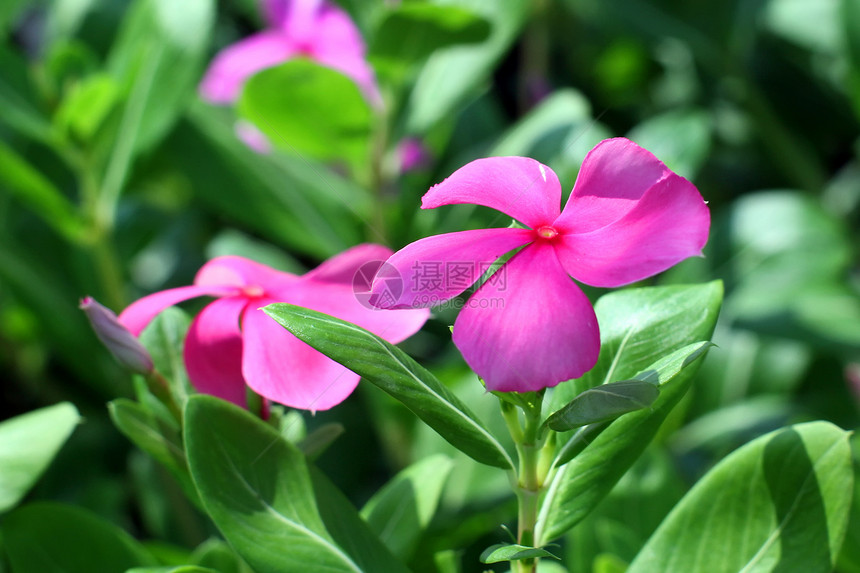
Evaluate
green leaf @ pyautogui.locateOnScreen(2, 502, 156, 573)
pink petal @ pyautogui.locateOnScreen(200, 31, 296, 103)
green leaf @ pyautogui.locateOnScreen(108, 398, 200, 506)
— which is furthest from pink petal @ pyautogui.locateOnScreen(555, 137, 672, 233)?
pink petal @ pyautogui.locateOnScreen(200, 31, 296, 103)

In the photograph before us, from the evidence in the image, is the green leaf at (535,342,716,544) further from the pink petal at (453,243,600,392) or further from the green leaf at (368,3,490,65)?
the green leaf at (368,3,490,65)

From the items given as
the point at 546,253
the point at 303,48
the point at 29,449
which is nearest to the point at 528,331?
the point at 546,253

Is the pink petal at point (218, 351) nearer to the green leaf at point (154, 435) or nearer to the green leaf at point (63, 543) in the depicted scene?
the green leaf at point (154, 435)

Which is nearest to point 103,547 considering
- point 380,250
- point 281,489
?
point 281,489

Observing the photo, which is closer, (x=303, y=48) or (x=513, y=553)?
(x=513, y=553)

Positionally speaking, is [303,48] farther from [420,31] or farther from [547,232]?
[547,232]

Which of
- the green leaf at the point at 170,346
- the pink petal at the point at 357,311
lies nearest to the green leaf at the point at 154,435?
the green leaf at the point at 170,346
